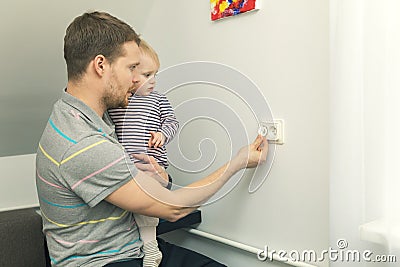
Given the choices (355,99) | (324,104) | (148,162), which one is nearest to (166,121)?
(148,162)

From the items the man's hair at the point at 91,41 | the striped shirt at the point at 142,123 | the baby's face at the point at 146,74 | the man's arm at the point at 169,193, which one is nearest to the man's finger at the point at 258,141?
the man's arm at the point at 169,193

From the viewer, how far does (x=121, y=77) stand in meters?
1.66

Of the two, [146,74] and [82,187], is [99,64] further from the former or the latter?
[82,187]

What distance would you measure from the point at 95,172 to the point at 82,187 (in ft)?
0.24

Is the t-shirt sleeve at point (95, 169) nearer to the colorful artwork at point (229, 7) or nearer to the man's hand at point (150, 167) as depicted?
the man's hand at point (150, 167)

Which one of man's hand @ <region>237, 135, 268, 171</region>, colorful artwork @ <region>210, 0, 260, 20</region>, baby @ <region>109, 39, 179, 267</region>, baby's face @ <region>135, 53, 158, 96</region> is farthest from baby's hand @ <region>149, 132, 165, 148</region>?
colorful artwork @ <region>210, 0, 260, 20</region>

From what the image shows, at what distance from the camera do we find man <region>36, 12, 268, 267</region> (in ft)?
5.06

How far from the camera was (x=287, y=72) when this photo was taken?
1.83 meters

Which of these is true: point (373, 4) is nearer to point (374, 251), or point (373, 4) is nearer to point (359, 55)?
point (359, 55)

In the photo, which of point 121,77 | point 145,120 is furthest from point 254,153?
point 121,77

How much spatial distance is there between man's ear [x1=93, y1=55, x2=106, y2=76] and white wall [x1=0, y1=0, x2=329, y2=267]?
0.63 metres

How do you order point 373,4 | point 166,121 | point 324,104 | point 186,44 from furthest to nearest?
1. point 186,44
2. point 166,121
3. point 324,104
4. point 373,4

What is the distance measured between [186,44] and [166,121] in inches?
19.0

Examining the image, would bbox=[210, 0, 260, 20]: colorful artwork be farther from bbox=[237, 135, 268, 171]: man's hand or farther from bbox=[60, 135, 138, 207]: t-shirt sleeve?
bbox=[60, 135, 138, 207]: t-shirt sleeve
